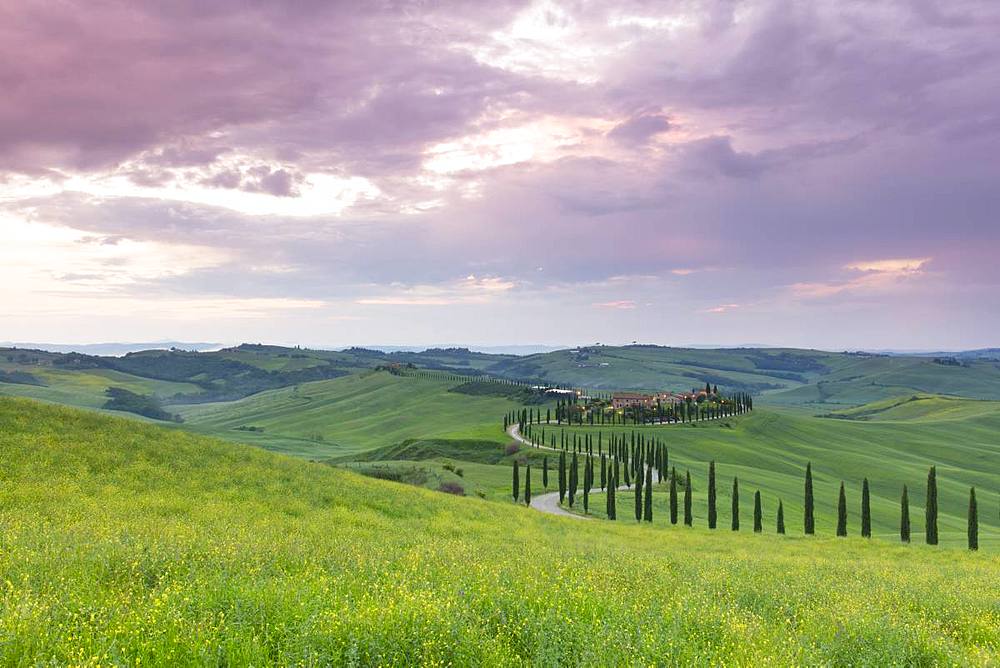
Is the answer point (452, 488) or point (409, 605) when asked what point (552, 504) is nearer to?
point (452, 488)

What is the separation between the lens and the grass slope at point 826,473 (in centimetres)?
9444

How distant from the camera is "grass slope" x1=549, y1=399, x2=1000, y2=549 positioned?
94438 millimetres

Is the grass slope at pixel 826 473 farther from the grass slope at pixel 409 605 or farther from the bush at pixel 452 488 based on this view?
the grass slope at pixel 409 605

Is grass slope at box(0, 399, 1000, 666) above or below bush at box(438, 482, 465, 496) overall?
above

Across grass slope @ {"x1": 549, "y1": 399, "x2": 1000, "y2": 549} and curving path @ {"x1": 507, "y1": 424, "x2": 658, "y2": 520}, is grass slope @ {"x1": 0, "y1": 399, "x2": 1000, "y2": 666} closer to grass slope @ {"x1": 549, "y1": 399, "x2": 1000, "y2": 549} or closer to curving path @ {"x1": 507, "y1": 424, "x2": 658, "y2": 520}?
curving path @ {"x1": 507, "y1": 424, "x2": 658, "y2": 520}

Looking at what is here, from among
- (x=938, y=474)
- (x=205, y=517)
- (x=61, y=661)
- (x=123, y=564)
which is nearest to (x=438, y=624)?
(x=61, y=661)

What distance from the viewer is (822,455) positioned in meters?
164

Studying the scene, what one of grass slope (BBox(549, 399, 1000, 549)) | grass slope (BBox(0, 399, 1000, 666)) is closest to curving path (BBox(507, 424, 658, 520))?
grass slope (BBox(549, 399, 1000, 549))

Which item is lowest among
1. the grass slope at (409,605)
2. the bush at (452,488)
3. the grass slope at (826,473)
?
the grass slope at (826,473)

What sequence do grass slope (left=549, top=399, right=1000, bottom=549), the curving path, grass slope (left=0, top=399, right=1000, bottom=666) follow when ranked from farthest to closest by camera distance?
grass slope (left=549, top=399, right=1000, bottom=549) < the curving path < grass slope (left=0, top=399, right=1000, bottom=666)

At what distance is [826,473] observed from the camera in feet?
479

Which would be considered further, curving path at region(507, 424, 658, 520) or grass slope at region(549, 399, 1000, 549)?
grass slope at region(549, 399, 1000, 549)

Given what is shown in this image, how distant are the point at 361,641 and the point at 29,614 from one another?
5285 millimetres

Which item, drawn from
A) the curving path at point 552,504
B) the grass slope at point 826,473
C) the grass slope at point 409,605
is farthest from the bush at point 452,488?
the grass slope at point 409,605
